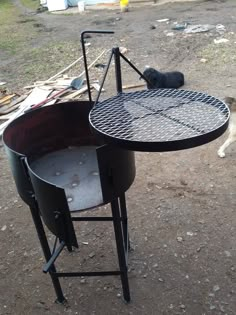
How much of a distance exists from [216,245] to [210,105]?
1.33m

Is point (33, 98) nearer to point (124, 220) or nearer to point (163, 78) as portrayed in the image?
point (163, 78)

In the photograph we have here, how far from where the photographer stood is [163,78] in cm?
551

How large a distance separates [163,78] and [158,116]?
3681 millimetres

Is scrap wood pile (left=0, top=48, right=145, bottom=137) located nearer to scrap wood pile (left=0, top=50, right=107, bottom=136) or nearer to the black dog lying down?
scrap wood pile (left=0, top=50, right=107, bottom=136)

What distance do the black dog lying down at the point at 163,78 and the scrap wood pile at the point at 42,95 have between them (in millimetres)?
852

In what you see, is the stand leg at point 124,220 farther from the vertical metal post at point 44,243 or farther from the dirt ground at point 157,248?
the vertical metal post at point 44,243

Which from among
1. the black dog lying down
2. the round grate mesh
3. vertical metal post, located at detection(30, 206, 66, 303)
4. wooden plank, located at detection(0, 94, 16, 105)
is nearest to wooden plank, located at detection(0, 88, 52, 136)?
wooden plank, located at detection(0, 94, 16, 105)

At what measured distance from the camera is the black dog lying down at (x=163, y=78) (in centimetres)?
543

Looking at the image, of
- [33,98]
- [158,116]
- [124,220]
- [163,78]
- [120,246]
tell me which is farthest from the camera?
[33,98]

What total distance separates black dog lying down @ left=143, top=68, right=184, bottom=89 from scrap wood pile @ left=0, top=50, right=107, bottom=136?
33.5 inches

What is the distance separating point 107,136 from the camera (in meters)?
1.76

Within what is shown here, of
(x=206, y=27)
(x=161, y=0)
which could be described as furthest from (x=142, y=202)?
(x=161, y=0)

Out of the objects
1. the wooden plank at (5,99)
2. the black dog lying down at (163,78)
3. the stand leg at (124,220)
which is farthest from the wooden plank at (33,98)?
the stand leg at (124,220)

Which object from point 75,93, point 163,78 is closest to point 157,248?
point 163,78
